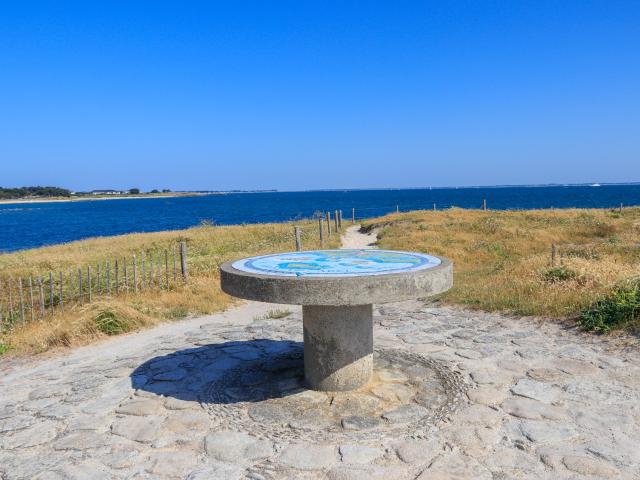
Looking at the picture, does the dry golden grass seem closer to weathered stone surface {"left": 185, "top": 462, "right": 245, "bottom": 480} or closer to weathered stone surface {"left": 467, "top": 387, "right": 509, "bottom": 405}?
weathered stone surface {"left": 467, "top": 387, "right": 509, "bottom": 405}

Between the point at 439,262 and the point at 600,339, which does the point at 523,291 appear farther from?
the point at 439,262

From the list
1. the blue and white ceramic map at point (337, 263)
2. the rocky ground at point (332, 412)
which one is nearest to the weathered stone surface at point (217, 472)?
the rocky ground at point (332, 412)

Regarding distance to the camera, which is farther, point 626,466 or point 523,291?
point 523,291

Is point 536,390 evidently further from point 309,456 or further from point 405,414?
point 309,456

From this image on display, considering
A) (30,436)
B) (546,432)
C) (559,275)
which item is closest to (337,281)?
(546,432)

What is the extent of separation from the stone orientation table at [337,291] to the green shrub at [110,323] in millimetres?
3551

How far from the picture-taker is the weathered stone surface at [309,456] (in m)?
3.73

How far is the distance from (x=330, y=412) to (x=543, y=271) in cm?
719

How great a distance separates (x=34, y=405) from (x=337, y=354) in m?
3.24

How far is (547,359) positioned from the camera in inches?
236

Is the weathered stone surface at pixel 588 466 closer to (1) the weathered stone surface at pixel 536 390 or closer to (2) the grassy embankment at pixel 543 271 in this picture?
(1) the weathered stone surface at pixel 536 390

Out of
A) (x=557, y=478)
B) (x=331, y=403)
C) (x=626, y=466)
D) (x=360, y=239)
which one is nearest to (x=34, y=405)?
(x=331, y=403)

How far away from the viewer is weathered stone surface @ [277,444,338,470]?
12.2 ft

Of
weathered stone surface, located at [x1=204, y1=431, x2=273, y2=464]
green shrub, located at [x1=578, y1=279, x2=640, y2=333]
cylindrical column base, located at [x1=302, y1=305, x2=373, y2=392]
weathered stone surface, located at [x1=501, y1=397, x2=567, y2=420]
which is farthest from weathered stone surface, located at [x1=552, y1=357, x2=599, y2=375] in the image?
weathered stone surface, located at [x1=204, y1=431, x2=273, y2=464]
